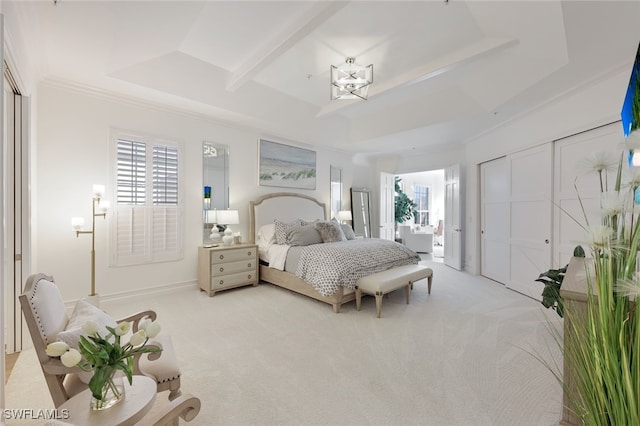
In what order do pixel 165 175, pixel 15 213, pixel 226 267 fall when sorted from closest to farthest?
pixel 15 213
pixel 165 175
pixel 226 267

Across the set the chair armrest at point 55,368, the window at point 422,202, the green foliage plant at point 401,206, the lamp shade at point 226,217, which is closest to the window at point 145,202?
the lamp shade at point 226,217

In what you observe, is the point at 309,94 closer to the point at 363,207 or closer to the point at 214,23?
the point at 214,23

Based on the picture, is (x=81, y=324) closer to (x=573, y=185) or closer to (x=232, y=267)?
(x=232, y=267)

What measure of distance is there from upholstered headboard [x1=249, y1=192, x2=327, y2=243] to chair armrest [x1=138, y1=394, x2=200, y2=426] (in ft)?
12.7

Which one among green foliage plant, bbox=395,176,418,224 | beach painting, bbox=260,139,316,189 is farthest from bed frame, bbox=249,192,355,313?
green foliage plant, bbox=395,176,418,224

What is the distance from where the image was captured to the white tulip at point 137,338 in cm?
114

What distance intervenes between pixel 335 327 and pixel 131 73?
370 centimetres

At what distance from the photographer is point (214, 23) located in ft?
9.45

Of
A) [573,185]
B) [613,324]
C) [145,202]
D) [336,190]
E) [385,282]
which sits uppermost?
[336,190]

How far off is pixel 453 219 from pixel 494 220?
41.9 inches

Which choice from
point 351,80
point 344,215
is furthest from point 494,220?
point 351,80

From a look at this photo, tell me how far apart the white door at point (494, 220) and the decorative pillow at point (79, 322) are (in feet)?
17.1

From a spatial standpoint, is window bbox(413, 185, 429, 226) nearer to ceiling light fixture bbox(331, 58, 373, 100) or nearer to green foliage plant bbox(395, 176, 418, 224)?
green foliage plant bbox(395, 176, 418, 224)

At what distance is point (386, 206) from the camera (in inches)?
301
